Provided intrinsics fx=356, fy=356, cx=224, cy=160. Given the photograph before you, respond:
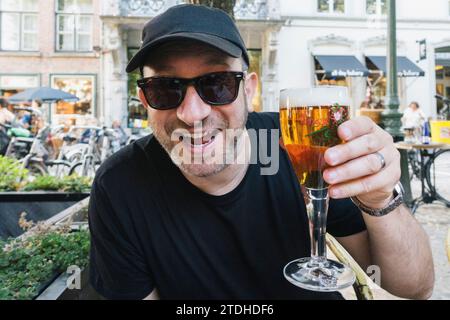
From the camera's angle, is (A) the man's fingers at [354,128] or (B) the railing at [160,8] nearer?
(A) the man's fingers at [354,128]

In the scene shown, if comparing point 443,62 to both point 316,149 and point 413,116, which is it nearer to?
point 413,116

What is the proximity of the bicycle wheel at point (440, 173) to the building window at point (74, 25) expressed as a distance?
12.9 metres

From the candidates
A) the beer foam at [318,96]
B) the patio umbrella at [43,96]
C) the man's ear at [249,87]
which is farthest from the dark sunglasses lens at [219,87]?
the patio umbrella at [43,96]

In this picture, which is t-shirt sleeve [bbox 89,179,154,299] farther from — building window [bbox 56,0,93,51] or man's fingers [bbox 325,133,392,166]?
building window [bbox 56,0,93,51]

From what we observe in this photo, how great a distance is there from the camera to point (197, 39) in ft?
3.67

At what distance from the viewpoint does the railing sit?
1147cm

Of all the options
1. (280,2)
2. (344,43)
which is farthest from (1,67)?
(344,43)

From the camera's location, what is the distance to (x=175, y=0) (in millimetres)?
12297

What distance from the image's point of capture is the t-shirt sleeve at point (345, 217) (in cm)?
125

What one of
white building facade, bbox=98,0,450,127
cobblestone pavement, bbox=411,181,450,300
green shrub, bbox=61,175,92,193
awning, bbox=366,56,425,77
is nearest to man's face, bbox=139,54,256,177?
cobblestone pavement, bbox=411,181,450,300

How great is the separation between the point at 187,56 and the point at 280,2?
13292 mm

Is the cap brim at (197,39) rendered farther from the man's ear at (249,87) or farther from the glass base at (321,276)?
the glass base at (321,276)

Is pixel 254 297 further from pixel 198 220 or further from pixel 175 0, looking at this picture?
pixel 175 0

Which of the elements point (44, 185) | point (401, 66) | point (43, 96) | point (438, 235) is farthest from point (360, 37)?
point (44, 185)
